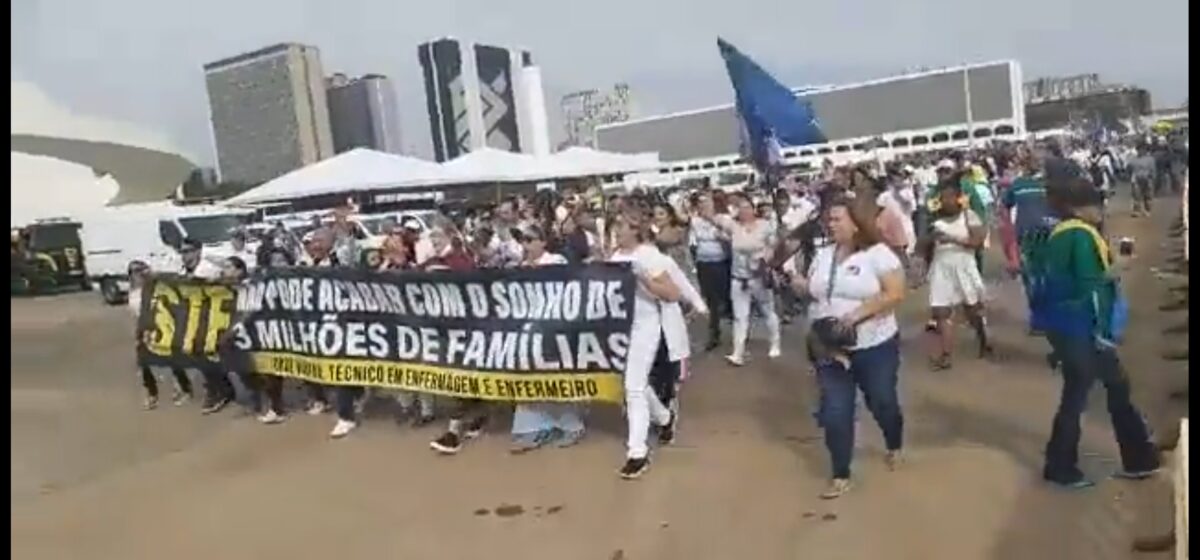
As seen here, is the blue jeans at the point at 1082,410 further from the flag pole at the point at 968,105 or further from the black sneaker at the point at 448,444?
the flag pole at the point at 968,105

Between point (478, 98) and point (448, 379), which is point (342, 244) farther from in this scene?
point (478, 98)

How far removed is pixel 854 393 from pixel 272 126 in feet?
55.9

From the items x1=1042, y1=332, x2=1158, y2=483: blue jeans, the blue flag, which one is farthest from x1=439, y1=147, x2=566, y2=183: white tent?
x1=1042, y1=332, x2=1158, y2=483: blue jeans

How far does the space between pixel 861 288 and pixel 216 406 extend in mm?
5065

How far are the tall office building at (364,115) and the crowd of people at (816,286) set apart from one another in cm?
652

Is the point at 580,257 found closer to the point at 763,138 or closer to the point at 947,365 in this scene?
the point at 947,365

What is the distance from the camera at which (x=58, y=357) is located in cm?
1259

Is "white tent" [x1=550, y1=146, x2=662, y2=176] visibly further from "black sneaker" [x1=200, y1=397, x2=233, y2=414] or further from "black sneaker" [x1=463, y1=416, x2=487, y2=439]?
"black sneaker" [x1=463, y1=416, x2=487, y2=439]

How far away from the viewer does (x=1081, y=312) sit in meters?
4.25

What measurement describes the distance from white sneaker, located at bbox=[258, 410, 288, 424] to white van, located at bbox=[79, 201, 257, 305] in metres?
11.6

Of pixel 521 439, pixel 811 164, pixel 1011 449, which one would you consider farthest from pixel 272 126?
pixel 1011 449

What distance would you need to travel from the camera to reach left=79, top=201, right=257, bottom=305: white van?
1884 cm

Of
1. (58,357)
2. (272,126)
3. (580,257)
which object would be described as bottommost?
(58,357)

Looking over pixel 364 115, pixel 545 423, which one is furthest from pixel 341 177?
pixel 545 423
